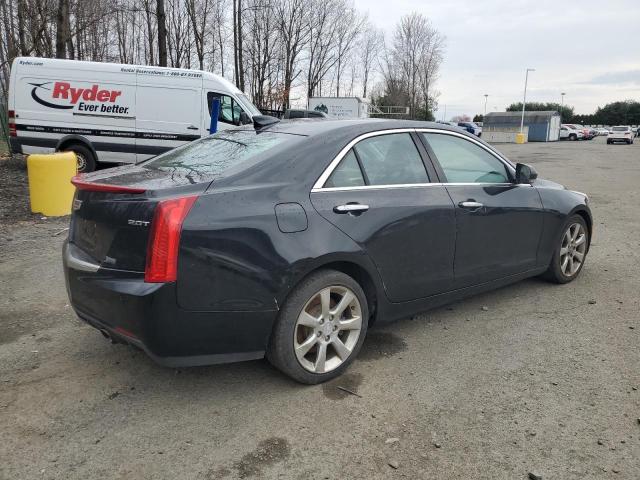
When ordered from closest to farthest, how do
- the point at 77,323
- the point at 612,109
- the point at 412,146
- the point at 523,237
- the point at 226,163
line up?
the point at 226,163
the point at 412,146
the point at 77,323
the point at 523,237
the point at 612,109

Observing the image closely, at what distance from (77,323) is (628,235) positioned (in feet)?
23.2

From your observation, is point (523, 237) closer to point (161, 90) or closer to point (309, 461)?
point (309, 461)

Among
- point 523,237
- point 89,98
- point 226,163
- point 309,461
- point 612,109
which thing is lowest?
point 309,461

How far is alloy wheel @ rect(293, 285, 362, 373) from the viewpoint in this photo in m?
3.14

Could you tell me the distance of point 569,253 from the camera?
5.15m

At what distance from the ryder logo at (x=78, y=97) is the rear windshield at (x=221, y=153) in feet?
31.7

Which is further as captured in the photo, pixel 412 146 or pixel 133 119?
pixel 133 119

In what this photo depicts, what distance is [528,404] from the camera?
3051mm

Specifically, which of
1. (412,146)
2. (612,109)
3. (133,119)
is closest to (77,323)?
(412,146)

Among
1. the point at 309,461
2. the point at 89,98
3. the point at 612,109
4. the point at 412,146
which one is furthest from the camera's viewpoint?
the point at 612,109

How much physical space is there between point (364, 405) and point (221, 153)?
1811mm

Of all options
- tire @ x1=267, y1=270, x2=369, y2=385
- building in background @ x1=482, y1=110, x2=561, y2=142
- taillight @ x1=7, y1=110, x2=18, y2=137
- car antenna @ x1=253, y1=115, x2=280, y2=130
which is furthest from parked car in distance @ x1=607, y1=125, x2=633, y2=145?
tire @ x1=267, y1=270, x2=369, y2=385

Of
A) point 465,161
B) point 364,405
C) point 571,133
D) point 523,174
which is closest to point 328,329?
point 364,405

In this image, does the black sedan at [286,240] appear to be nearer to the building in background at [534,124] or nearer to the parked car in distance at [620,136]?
the parked car in distance at [620,136]
